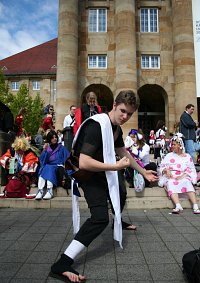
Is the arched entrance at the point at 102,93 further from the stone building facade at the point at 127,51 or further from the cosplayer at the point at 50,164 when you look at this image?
the cosplayer at the point at 50,164

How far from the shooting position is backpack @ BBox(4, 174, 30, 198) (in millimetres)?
8086

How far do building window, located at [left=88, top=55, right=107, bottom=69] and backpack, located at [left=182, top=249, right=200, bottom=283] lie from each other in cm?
2143

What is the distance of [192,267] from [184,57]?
68.2 feet

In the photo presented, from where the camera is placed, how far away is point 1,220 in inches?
251

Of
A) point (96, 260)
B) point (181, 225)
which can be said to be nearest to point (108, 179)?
point (96, 260)

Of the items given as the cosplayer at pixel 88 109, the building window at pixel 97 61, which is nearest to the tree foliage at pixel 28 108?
the building window at pixel 97 61

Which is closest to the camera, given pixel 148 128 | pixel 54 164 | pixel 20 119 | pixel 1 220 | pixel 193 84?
pixel 1 220

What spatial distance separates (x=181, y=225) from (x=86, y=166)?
3520 millimetres

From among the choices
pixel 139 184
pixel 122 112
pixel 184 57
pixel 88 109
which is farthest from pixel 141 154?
pixel 184 57

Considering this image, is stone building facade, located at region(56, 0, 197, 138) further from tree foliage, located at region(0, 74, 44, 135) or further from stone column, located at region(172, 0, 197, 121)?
tree foliage, located at region(0, 74, 44, 135)

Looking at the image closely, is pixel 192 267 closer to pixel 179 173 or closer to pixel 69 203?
pixel 179 173

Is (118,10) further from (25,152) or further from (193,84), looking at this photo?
(25,152)

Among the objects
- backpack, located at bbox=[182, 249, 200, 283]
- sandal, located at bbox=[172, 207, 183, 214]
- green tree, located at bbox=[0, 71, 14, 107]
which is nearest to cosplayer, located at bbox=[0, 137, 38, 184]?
sandal, located at bbox=[172, 207, 183, 214]

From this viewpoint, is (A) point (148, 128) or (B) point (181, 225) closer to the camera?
(B) point (181, 225)
